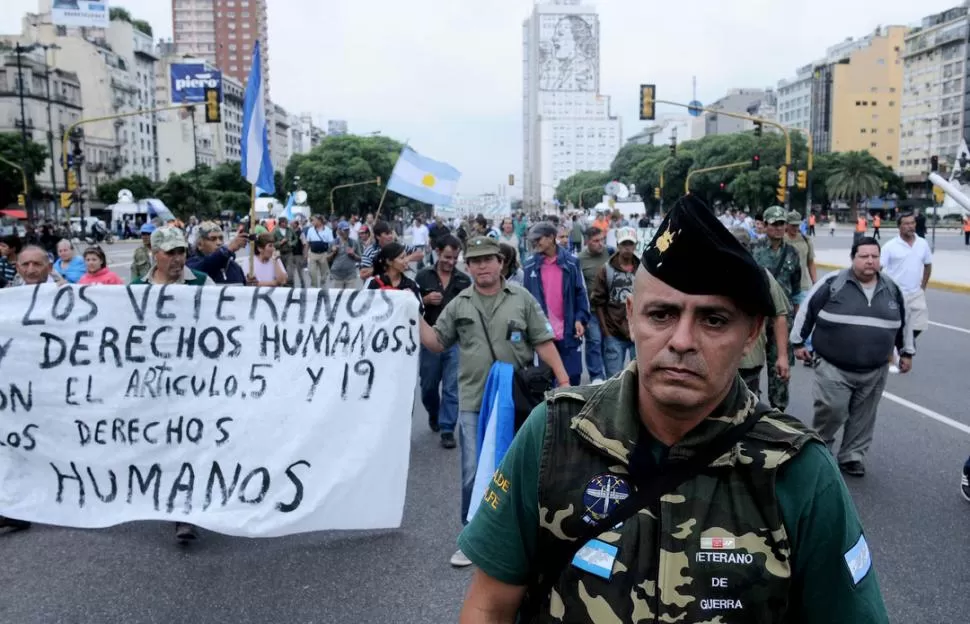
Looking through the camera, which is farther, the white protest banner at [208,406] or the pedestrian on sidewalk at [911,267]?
the pedestrian on sidewalk at [911,267]

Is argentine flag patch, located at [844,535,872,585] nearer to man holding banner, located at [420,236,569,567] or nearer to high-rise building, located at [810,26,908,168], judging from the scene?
man holding banner, located at [420,236,569,567]

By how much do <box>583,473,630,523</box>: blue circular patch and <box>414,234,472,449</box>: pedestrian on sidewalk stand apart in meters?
5.53

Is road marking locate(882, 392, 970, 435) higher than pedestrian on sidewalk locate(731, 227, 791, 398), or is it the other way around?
pedestrian on sidewalk locate(731, 227, 791, 398)

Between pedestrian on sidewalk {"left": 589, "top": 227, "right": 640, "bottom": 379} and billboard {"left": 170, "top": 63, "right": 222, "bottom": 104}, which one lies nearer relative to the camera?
pedestrian on sidewalk {"left": 589, "top": 227, "right": 640, "bottom": 379}

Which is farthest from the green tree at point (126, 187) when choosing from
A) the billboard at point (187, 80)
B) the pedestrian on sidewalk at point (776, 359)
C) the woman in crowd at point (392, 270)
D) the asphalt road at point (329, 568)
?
the pedestrian on sidewalk at point (776, 359)

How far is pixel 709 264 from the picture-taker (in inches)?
63.1

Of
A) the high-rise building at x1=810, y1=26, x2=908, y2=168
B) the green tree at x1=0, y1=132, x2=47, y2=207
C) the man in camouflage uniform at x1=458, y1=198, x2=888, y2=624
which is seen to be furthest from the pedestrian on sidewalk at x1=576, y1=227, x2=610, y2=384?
the high-rise building at x1=810, y1=26, x2=908, y2=168

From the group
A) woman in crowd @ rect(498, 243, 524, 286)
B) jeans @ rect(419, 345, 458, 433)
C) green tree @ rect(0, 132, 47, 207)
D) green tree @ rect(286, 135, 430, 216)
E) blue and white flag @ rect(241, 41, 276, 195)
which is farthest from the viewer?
green tree @ rect(286, 135, 430, 216)

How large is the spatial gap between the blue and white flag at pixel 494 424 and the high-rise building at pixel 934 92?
117 meters

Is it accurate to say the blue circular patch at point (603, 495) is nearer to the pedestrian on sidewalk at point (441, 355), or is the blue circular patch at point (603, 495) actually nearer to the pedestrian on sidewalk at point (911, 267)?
the pedestrian on sidewalk at point (441, 355)

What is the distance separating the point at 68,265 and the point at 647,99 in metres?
26.3

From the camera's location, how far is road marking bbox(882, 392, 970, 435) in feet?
25.3

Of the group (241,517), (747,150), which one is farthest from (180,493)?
(747,150)

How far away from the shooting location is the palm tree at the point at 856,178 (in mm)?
85812
